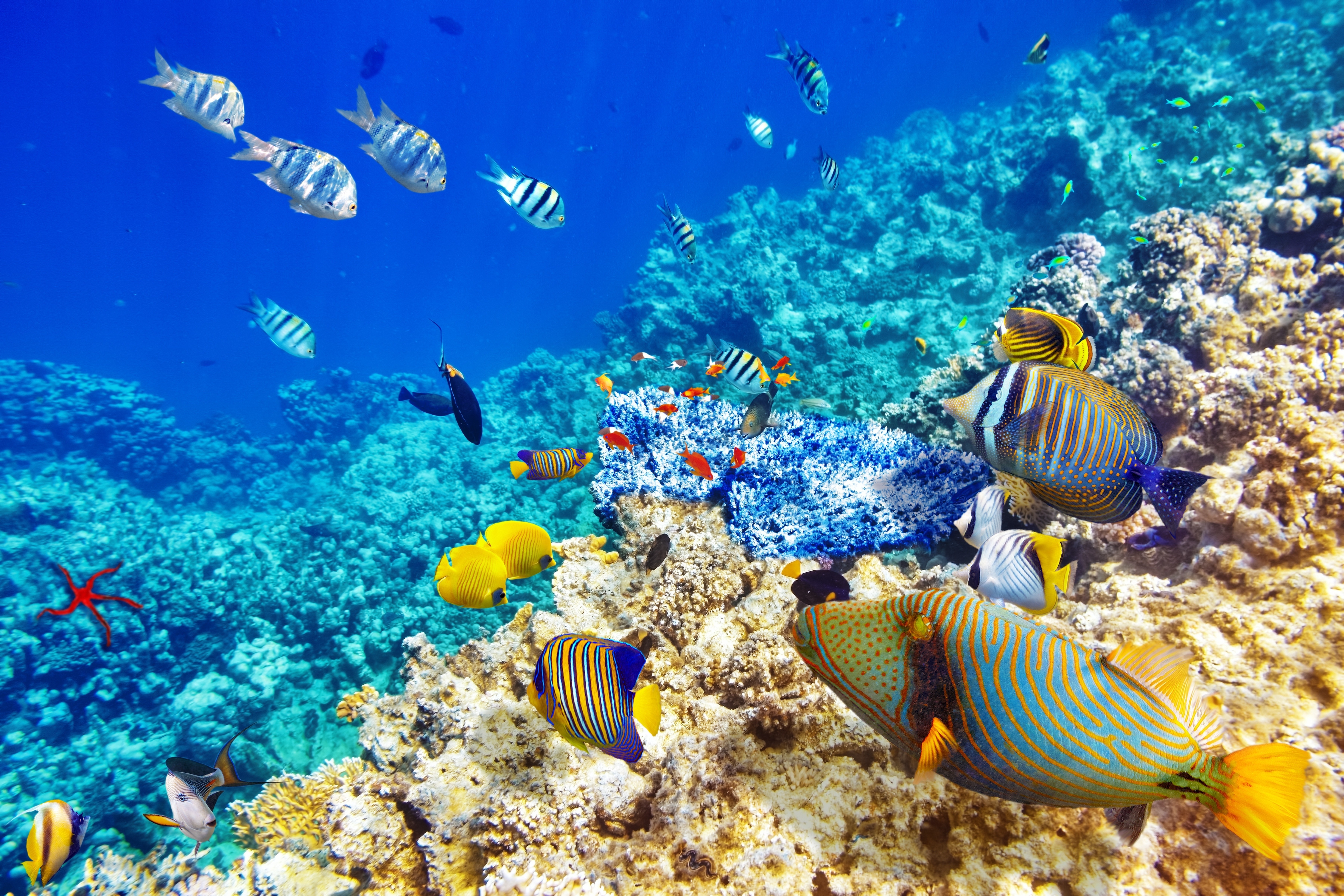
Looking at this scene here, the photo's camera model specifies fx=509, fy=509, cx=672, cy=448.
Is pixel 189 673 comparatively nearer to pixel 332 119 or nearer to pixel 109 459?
pixel 109 459

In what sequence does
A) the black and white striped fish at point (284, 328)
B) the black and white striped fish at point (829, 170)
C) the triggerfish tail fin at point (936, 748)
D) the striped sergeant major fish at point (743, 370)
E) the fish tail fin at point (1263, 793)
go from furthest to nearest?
the black and white striped fish at point (829, 170) → the striped sergeant major fish at point (743, 370) → the black and white striped fish at point (284, 328) → the triggerfish tail fin at point (936, 748) → the fish tail fin at point (1263, 793)

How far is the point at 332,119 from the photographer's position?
74688 mm

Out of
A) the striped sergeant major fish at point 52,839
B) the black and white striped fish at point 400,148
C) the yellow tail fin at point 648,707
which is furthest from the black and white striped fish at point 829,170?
the striped sergeant major fish at point 52,839

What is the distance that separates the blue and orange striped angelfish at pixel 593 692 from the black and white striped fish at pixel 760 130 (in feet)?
27.7

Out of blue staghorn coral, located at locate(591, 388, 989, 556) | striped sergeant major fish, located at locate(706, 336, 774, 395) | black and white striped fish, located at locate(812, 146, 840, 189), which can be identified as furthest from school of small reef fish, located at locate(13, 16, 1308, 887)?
black and white striped fish, located at locate(812, 146, 840, 189)

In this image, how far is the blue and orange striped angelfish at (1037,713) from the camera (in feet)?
3.37

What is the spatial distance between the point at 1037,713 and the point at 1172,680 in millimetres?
420

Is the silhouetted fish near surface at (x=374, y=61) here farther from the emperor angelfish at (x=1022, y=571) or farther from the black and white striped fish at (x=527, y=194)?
the emperor angelfish at (x=1022, y=571)

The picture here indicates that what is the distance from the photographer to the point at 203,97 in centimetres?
396

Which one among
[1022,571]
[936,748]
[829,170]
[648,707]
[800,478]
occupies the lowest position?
[648,707]

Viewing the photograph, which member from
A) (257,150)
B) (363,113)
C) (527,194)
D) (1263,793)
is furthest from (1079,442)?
(257,150)

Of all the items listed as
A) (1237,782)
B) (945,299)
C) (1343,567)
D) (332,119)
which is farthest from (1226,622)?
(332,119)

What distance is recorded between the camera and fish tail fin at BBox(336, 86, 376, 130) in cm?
357

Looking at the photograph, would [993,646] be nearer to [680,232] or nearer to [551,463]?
[551,463]
